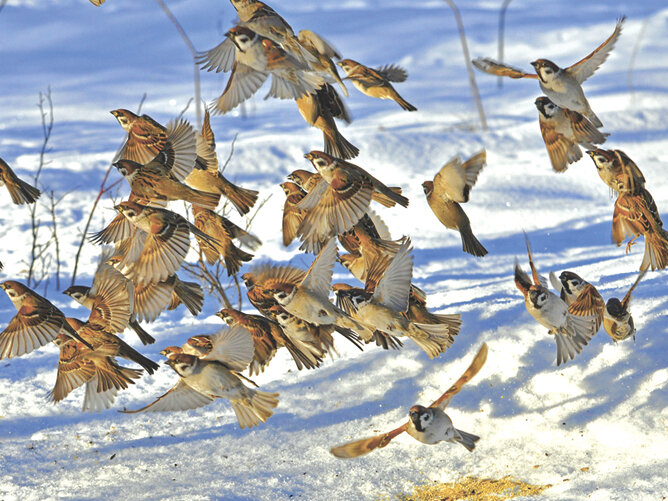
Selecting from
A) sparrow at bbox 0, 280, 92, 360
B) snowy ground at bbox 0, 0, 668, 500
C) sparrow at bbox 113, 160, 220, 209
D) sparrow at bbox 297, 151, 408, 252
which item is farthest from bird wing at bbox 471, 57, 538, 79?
snowy ground at bbox 0, 0, 668, 500

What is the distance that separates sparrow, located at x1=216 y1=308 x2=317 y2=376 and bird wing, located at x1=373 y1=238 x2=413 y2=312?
0.83 ft

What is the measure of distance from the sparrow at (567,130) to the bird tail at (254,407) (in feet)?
2.59

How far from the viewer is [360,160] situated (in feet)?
22.3

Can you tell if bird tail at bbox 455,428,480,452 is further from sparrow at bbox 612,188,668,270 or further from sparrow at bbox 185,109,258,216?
sparrow at bbox 185,109,258,216

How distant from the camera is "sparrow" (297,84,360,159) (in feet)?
5.54

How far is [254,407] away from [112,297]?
38 centimetres

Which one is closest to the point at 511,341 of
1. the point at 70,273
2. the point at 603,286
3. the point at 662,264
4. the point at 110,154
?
the point at 603,286

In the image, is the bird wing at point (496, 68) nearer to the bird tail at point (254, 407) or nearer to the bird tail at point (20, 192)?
the bird tail at point (254, 407)

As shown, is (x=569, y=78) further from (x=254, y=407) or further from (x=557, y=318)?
(x=254, y=407)

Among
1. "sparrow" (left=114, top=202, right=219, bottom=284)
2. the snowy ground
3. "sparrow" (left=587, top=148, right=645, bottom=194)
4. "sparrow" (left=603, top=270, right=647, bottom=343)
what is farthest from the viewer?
Result: the snowy ground

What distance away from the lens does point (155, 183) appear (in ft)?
5.07


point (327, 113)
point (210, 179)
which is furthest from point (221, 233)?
point (327, 113)

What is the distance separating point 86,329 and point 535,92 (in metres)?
7.65

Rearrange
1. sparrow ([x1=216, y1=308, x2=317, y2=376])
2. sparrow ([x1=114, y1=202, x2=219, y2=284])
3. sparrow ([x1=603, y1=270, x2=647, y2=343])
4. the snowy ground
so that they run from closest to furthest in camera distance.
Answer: sparrow ([x1=114, y1=202, x2=219, y2=284]), sparrow ([x1=216, y1=308, x2=317, y2=376]), sparrow ([x1=603, y1=270, x2=647, y2=343]), the snowy ground
